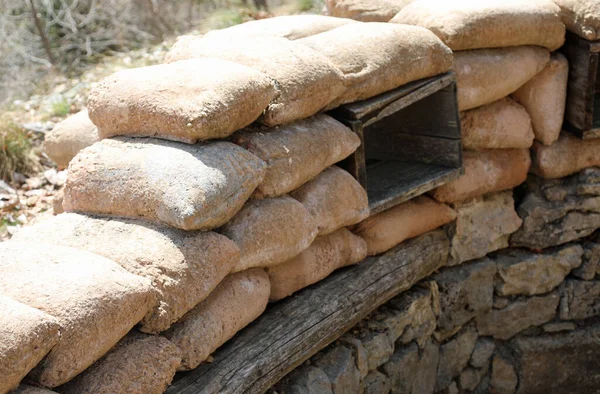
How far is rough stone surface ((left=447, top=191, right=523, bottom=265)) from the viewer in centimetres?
402

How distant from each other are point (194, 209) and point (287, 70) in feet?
2.59

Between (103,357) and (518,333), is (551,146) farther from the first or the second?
(103,357)

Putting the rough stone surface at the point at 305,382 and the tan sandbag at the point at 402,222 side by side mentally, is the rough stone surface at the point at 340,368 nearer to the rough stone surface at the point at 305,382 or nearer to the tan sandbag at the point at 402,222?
the rough stone surface at the point at 305,382

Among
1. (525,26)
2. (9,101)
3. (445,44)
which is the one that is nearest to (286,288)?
(445,44)

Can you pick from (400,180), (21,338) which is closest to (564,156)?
(400,180)

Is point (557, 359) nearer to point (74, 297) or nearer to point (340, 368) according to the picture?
point (340, 368)

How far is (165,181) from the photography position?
2.56 metres

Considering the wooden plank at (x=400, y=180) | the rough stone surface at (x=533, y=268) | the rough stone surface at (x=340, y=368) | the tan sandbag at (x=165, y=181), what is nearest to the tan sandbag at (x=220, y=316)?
the tan sandbag at (x=165, y=181)

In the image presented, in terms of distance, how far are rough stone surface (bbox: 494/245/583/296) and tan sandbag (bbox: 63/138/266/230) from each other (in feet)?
6.26

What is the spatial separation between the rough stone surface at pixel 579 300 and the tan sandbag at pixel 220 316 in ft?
6.89

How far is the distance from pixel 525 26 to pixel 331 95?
117 centimetres

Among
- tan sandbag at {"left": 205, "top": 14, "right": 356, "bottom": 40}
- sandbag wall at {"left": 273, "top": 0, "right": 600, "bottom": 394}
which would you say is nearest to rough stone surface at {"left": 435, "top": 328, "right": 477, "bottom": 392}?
sandbag wall at {"left": 273, "top": 0, "right": 600, "bottom": 394}

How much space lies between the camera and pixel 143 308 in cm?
233

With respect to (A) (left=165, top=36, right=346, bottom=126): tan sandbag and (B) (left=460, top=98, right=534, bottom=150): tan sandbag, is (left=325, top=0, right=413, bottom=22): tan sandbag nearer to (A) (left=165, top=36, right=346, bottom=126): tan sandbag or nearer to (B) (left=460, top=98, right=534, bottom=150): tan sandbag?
(B) (left=460, top=98, right=534, bottom=150): tan sandbag
